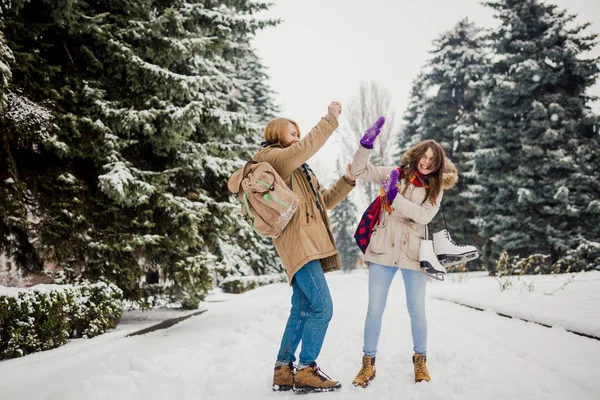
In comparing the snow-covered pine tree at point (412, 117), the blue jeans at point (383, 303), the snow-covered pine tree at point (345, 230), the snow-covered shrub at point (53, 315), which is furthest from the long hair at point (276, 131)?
the snow-covered pine tree at point (345, 230)

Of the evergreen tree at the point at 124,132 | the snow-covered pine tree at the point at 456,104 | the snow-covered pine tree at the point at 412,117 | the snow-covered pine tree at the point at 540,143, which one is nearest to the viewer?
the evergreen tree at the point at 124,132

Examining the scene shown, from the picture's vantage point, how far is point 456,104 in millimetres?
23453

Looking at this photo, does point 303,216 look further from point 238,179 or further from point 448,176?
point 448,176

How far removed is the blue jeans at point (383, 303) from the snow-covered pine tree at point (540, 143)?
13.4 meters

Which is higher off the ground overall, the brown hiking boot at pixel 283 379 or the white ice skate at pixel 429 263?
the white ice skate at pixel 429 263

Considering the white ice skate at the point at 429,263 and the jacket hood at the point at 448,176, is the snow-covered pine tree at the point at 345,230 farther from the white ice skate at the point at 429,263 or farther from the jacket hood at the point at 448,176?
the white ice skate at the point at 429,263

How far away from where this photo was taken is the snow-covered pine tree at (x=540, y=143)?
14406mm

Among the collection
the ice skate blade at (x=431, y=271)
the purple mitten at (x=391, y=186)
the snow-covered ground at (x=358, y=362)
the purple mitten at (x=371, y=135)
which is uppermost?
the purple mitten at (x=371, y=135)

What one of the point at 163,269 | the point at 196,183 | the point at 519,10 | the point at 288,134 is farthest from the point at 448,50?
the point at 288,134

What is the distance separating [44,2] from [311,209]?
6.10m

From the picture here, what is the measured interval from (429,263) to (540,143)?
15.1 meters

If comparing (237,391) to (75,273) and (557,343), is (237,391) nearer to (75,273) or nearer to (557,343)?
(557,343)

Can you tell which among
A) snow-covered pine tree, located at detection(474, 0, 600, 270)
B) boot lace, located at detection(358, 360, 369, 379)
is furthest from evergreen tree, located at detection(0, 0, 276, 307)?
snow-covered pine tree, located at detection(474, 0, 600, 270)

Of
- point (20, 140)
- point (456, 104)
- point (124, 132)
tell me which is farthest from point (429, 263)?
point (456, 104)
